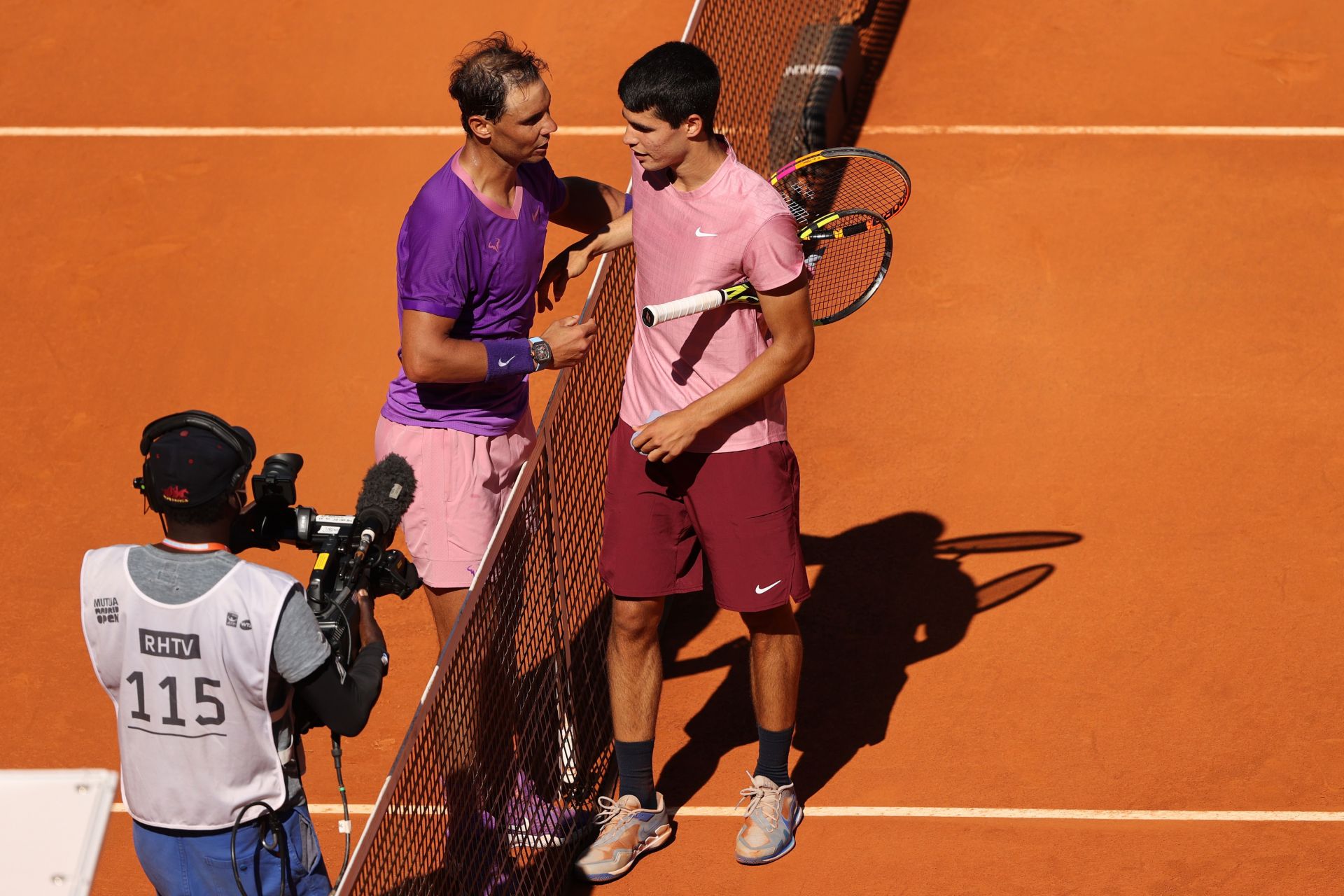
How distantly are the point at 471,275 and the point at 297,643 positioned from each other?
5.59 feet

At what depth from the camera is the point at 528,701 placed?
19.5ft

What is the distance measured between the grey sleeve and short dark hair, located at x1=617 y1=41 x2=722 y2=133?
1937 millimetres

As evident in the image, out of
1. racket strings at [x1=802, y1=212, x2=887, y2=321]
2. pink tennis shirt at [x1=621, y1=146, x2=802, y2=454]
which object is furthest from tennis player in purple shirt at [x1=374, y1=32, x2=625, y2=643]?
racket strings at [x1=802, y1=212, x2=887, y2=321]

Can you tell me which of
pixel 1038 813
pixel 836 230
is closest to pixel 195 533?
pixel 836 230

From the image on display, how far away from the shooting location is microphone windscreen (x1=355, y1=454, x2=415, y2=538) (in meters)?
4.70

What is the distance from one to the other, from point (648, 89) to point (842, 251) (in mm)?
2283

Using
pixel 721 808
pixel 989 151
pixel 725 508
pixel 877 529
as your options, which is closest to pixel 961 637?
pixel 877 529

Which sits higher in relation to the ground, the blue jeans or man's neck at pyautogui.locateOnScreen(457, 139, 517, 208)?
man's neck at pyautogui.locateOnScreen(457, 139, 517, 208)

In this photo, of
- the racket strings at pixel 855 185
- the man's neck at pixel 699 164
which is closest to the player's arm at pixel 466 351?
the man's neck at pixel 699 164

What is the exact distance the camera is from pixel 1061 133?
10266mm

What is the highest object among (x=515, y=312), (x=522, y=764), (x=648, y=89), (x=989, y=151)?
(x=648, y=89)

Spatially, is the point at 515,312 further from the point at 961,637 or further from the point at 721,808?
the point at 961,637

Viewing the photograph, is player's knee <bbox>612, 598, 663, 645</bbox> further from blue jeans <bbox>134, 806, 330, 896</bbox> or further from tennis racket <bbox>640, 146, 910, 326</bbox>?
blue jeans <bbox>134, 806, 330, 896</bbox>

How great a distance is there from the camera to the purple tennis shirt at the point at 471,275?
5.45 meters
